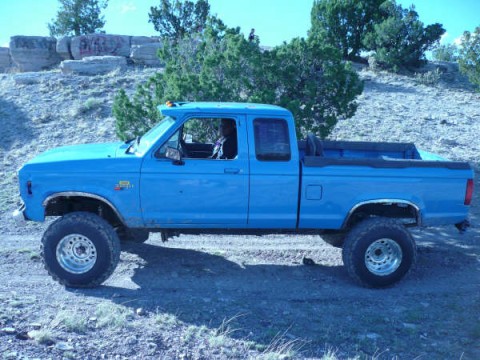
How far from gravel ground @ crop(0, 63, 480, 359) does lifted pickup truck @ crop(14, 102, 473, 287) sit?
1.59 feet

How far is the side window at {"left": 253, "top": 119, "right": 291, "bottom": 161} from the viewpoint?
6.38 m

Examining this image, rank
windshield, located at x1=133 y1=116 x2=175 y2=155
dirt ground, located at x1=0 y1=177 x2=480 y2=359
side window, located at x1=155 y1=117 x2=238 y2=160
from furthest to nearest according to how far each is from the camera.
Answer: side window, located at x1=155 y1=117 x2=238 y2=160 → windshield, located at x1=133 y1=116 x2=175 y2=155 → dirt ground, located at x1=0 y1=177 x2=480 y2=359

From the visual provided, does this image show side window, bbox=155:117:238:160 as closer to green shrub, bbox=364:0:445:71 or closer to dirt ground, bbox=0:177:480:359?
dirt ground, bbox=0:177:480:359

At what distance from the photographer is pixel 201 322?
5445 millimetres

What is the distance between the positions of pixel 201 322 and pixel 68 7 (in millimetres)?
32672

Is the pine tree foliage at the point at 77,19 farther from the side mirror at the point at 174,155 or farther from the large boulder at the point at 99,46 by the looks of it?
the side mirror at the point at 174,155

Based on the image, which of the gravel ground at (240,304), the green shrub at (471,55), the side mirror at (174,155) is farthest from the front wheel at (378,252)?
the green shrub at (471,55)

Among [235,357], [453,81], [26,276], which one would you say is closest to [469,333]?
[235,357]

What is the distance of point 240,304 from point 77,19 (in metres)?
31.9

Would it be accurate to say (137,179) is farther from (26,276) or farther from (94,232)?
(26,276)

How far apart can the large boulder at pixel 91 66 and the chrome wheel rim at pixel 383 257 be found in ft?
58.8

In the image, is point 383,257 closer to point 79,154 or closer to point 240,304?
point 240,304

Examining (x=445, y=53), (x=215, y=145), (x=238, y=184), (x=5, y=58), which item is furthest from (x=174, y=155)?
(x=445, y=53)

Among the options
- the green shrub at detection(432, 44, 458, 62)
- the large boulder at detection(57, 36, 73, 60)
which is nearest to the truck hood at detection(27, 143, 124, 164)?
the large boulder at detection(57, 36, 73, 60)
